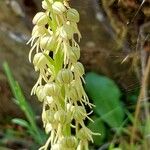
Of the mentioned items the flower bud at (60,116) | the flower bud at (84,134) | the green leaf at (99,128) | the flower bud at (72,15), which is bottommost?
the green leaf at (99,128)

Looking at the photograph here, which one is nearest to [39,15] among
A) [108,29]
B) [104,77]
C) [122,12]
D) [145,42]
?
[145,42]

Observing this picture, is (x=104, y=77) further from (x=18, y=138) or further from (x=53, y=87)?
(x=53, y=87)

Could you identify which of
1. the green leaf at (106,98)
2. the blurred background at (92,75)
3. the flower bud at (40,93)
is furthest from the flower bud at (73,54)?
the green leaf at (106,98)

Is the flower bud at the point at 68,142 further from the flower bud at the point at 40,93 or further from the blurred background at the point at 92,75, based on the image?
the blurred background at the point at 92,75

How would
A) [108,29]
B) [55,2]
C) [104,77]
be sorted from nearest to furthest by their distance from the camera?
[55,2]
[108,29]
[104,77]

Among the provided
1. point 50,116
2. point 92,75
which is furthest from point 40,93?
point 92,75

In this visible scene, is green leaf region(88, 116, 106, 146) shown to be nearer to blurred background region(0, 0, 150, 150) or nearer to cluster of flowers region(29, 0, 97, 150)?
blurred background region(0, 0, 150, 150)
